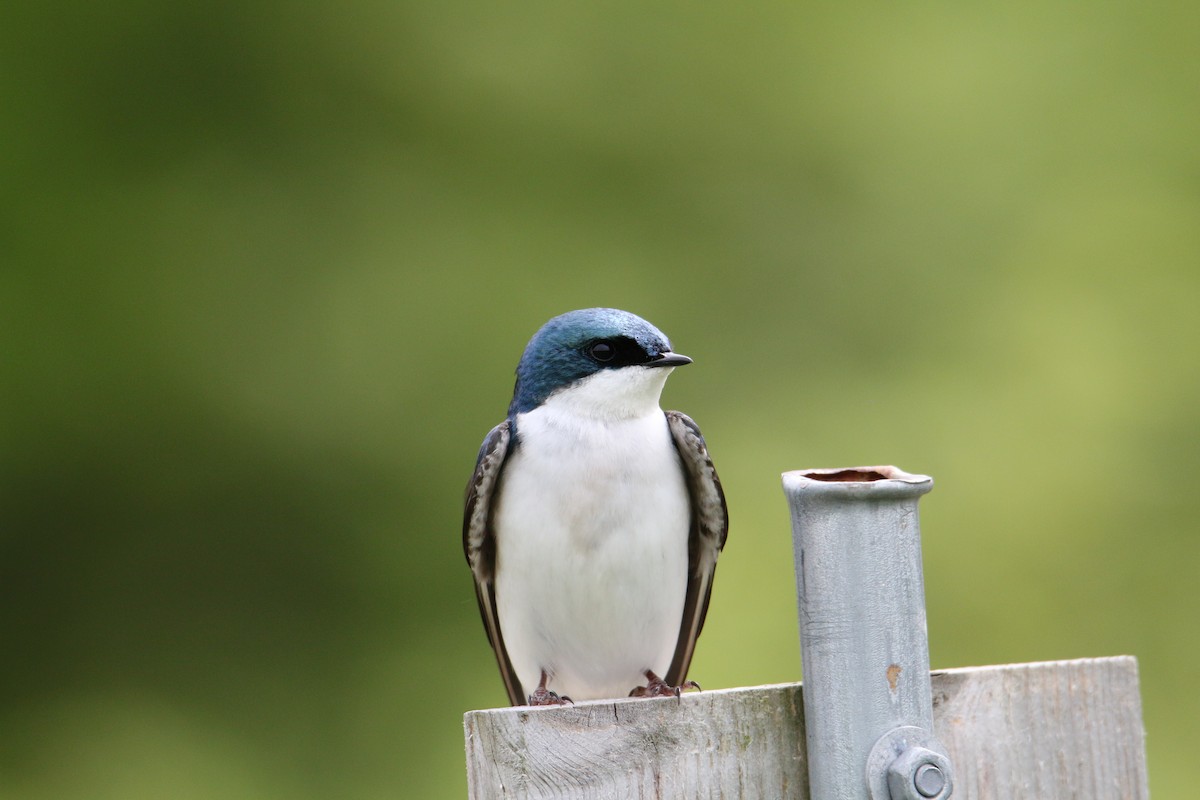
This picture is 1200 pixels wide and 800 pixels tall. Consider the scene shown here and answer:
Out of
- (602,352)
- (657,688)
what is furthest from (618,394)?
(657,688)

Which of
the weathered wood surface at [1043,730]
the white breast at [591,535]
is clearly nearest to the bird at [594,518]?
the white breast at [591,535]

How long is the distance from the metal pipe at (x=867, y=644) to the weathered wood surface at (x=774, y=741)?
2.4 inches

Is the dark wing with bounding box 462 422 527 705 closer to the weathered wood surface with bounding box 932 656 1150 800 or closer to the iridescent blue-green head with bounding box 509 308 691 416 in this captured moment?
the iridescent blue-green head with bounding box 509 308 691 416

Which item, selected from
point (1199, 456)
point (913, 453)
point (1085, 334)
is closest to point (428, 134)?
point (913, 453)

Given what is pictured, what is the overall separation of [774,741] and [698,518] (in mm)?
1213

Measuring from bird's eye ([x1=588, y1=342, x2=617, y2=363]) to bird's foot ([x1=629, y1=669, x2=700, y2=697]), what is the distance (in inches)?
23.2

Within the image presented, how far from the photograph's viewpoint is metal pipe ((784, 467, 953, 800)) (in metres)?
1.41

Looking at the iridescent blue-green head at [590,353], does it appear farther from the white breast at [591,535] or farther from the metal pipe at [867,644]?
the metal pipe at [867,644]

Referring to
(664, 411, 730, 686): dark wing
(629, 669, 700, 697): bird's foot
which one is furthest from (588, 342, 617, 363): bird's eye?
(629, 669, 700, 697): bird's foot

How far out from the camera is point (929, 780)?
1408 millimetres

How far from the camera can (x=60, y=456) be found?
16.3 ft

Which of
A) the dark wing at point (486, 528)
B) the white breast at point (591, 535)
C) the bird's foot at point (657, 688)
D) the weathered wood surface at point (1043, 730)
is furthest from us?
the dark wing at point (486, 528)

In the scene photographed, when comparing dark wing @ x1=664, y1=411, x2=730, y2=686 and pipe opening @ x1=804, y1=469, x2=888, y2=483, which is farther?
dark wing @ x1=664, y1=411, x2=730, y2=686

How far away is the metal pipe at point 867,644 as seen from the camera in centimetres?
141
